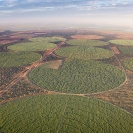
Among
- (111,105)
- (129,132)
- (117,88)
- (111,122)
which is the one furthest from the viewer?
(117,88)

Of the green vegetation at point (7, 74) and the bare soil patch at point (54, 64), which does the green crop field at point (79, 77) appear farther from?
the green vegetation at point (7, 74)

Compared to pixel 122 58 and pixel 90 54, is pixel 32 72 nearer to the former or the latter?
pixel 90 54

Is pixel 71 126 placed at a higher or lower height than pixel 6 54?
lower

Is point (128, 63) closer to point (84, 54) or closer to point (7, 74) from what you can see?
point (84, 54)

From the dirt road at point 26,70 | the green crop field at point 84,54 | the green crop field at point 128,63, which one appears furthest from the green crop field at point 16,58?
the green crop field at point 128,63

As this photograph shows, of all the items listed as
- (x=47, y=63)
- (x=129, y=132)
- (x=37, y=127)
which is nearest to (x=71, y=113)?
(x=37, y=127)

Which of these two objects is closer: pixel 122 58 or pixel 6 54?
pixel 122 58

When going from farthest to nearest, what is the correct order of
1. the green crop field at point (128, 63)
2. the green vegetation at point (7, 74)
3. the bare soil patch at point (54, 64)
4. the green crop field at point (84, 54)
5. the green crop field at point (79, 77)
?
the green crop field at point (84, 54), the bare soil patch at point (54, 64), the green crop field at point (128, 63), the green vegetation at point (7, 74), the green crop field at point (79, 77)

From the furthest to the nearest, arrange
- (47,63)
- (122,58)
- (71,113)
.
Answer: (122,58) < (47,63) < (71,113)
